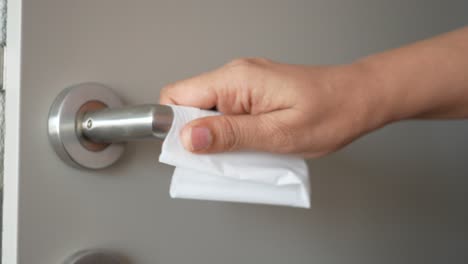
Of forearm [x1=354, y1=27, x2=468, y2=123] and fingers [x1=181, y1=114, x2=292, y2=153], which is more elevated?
forearm [x1=354, y1=27, x2=468, y2=123]

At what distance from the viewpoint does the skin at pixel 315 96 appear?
25 cm

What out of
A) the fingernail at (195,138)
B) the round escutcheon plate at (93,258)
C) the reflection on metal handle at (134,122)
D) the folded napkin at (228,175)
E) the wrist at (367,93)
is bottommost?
the round escutcheon plate at (93,258)

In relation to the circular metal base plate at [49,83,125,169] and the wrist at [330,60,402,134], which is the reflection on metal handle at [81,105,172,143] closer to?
the circular metal base plate at [49,83,125,169]

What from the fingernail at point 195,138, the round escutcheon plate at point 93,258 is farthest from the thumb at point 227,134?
the round escutcheon plate at point 93,258

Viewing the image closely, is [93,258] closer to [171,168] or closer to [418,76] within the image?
[171,168]

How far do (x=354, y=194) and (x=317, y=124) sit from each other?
0.76 ft

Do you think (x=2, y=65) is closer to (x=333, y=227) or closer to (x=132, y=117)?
(x=132, y=117)

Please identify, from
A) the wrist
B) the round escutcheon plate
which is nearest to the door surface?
the round escutcheon plate

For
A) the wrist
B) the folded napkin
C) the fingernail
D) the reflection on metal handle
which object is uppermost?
the wrist

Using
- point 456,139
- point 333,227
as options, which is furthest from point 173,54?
point 456,139

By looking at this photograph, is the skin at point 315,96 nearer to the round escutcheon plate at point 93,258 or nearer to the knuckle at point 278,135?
the knuckle at point 278,135

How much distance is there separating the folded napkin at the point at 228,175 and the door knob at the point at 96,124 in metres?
0.01

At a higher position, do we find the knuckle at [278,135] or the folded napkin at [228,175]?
the knuckle at [278,135]

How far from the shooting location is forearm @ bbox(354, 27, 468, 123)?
0.94 feet
